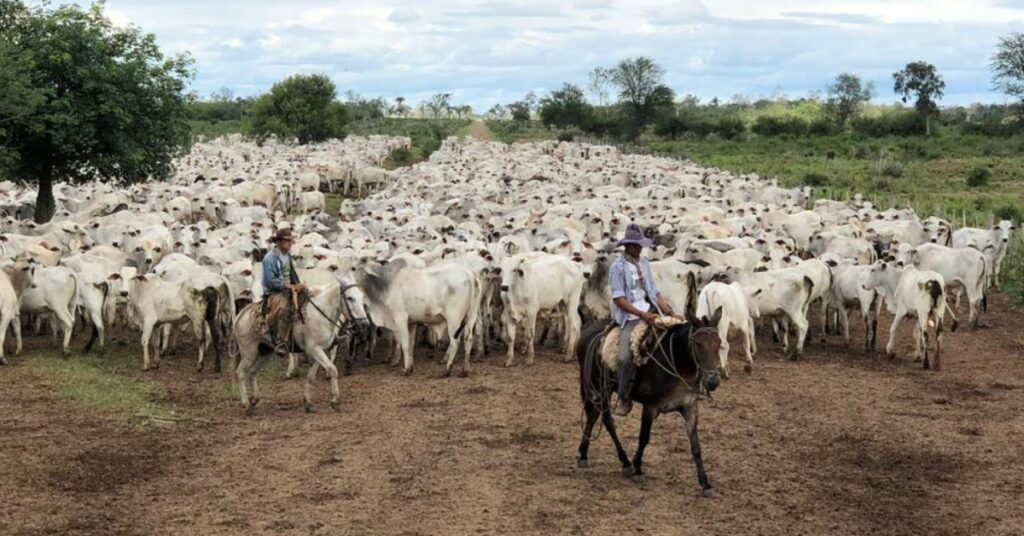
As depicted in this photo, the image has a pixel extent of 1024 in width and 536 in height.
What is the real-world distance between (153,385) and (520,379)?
15.8 ft

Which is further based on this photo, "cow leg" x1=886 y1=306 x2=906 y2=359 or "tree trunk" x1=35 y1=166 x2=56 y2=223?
"tree trunk" x1=35 y1=166 x2=56 y2=223

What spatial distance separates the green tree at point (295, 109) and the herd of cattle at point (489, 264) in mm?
40121

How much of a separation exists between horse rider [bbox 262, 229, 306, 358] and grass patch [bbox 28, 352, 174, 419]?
1722 millimetres

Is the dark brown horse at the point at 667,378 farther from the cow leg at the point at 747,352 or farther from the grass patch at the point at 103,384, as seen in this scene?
the grass patch at the point at 103,384

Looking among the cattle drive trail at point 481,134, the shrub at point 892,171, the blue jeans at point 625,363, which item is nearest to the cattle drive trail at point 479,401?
the blue jeans at point 625,363

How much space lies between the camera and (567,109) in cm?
9925

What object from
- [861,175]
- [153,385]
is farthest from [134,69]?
[861,175]

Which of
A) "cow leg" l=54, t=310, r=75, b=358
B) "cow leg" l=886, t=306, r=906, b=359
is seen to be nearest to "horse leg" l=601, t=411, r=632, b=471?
"cow leg" l=886, t=306, r=906, b=359

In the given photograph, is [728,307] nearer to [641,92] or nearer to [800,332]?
[800,332]

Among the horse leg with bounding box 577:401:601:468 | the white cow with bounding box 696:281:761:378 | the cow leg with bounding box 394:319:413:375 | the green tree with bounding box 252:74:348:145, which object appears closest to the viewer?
the horse leg with bounding box 577:401:601:468

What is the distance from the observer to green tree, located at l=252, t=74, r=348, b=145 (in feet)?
242

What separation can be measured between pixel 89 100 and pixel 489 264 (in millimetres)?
11713

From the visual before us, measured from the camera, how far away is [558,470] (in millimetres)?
11234

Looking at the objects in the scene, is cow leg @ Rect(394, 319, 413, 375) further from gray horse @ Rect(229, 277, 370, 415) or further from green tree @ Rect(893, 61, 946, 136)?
green tree @ Rect(893, 61, 946, 136)
